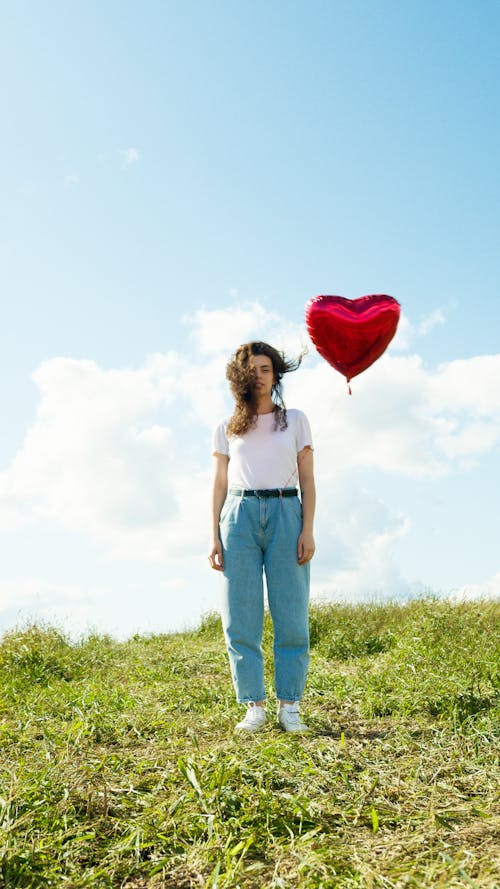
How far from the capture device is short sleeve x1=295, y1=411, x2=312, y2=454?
478cm

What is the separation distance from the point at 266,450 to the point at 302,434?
0.89 feet

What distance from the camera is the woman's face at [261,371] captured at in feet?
15.8

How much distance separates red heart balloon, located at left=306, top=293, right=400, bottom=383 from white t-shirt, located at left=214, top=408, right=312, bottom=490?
34.7 inches

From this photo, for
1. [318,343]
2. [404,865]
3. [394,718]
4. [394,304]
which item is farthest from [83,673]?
[404,865]

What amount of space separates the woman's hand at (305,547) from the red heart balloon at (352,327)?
1551 mm

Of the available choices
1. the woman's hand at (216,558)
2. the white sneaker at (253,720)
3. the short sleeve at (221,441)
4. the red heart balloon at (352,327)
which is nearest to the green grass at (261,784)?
the white sneaker at (253,720)

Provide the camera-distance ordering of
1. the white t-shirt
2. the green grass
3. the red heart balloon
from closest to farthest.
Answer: the green grass → the white t-shirt → the red heart balloon

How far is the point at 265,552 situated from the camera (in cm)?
467

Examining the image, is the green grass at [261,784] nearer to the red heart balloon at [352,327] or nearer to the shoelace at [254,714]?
the shoelace at [254,714]

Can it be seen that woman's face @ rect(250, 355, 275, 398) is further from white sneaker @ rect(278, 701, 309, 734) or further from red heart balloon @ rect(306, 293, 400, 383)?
white sneaker @ rect(278, 701, 309, 734)

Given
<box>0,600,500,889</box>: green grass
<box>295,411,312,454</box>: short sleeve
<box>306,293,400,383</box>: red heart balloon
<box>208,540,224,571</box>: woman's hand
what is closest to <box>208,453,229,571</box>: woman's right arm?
<box>208,540,224,571</box>: woman's hand

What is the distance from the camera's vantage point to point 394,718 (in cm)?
502

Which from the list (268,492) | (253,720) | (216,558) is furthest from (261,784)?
(268,492)

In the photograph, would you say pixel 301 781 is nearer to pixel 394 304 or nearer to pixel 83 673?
pixel 394 304
